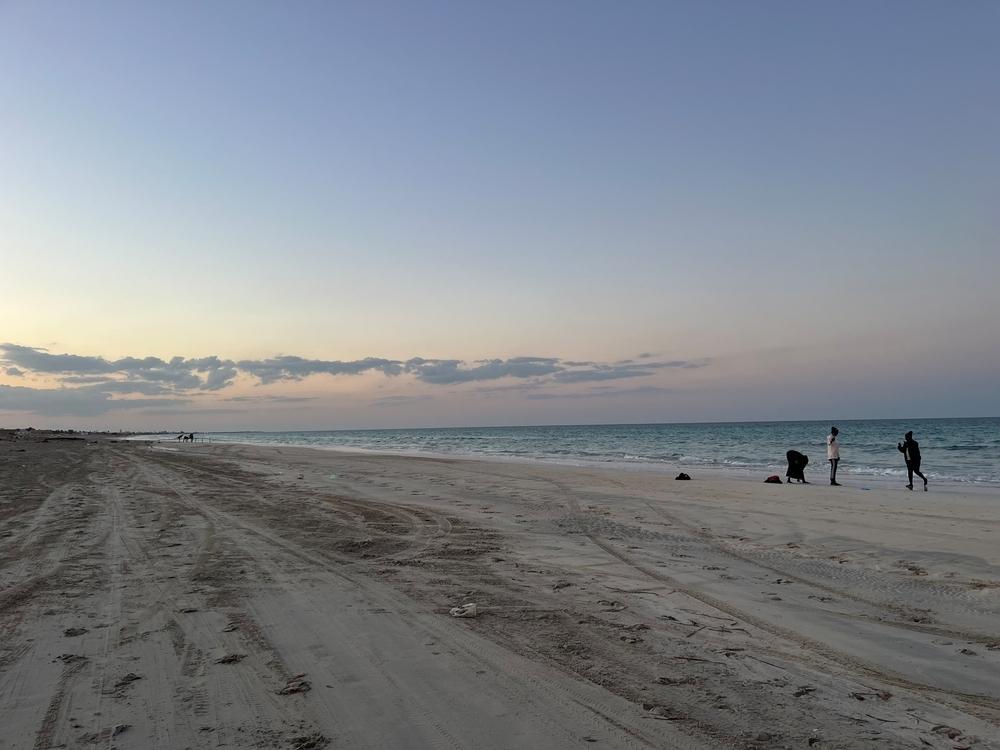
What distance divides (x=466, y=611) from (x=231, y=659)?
1920 mm

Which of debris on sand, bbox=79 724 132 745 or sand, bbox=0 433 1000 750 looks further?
sand, bbox=0 433 1000 750

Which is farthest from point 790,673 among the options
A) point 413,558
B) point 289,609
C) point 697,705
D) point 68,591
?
point 68,591

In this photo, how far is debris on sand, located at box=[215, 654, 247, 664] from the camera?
4.05m

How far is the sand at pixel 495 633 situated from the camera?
10.6ft

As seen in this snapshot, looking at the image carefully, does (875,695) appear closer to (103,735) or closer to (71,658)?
(103,735)

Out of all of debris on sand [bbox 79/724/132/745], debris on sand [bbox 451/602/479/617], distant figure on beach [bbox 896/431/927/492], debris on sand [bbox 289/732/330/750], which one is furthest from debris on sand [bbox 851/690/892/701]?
distant figure on beach [bbox 896/431/927/492]

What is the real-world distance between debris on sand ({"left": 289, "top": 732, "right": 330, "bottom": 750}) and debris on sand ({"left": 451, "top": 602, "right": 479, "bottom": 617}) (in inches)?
82.3

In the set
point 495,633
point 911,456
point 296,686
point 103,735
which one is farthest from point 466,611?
point 911,456

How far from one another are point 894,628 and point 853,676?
4.76ft

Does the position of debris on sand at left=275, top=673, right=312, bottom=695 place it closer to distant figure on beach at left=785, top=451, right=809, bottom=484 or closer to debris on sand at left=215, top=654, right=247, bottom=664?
debris on sand at left=215, top=654, right=247, bottom=664

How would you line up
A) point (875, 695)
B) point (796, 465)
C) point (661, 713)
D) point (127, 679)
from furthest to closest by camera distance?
point (796, 465)
point (127, 679)
point (875, 695)
point (661, 713)

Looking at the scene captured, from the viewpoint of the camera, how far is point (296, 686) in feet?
12.1

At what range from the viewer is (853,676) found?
13.0ft

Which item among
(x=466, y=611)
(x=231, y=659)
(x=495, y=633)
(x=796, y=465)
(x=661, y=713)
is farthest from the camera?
(x=796, y=465)
